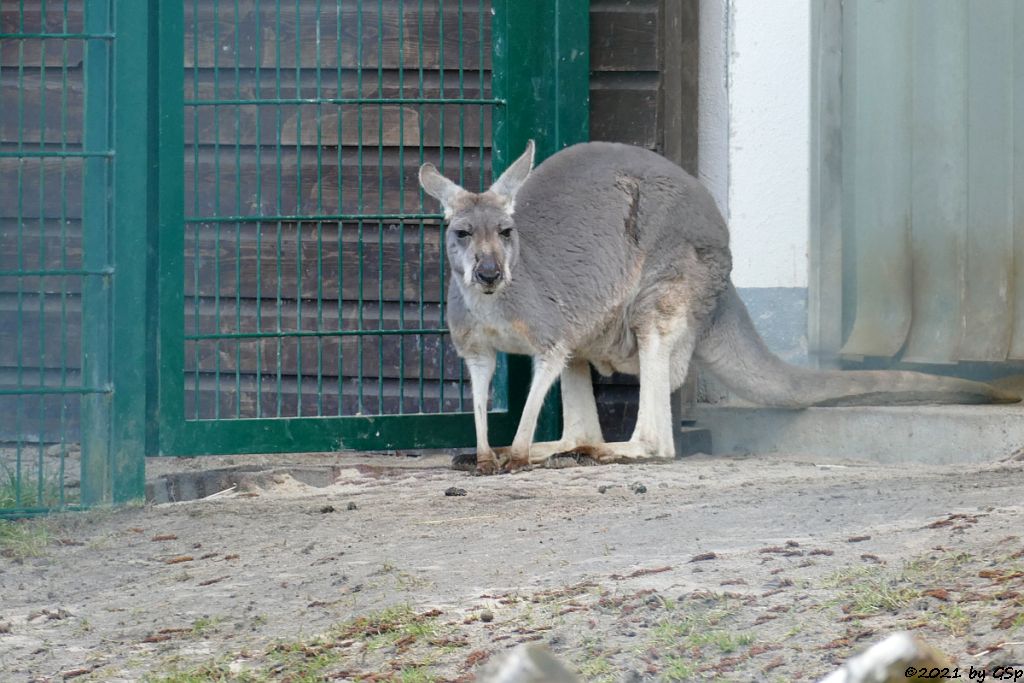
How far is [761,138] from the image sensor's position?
645 cm

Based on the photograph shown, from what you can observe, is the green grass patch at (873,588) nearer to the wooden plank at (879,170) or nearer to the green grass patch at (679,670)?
the green grass patch at (679,670)

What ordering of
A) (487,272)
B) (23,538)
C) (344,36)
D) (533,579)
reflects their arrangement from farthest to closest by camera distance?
1. (344,36)
2. (487,272)
3. (23,538)
4. (533,579)

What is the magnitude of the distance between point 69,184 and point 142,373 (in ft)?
7.08

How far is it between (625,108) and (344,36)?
4.39 feet

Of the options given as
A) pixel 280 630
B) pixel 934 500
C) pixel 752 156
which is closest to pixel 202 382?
pixel 752 156

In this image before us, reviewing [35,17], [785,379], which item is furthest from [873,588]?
[35,17]

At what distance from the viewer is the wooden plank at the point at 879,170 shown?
248 inches

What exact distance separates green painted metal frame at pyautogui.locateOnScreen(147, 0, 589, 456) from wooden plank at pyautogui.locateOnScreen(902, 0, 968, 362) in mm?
1424

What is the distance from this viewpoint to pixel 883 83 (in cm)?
633

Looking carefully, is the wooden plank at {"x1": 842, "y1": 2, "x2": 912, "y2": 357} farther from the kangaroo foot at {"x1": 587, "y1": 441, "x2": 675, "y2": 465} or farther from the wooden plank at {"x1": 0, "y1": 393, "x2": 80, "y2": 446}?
the wooden plank at {"x1": 0, "y1": 393, "x2": 80, "y2": 446}

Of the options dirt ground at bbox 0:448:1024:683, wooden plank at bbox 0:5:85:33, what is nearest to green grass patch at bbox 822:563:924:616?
dirt ground at bbox 0:448:1024:683

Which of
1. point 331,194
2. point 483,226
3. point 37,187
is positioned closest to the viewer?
point 483,226

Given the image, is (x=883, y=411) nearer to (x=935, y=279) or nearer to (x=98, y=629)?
(x=935, y=279)

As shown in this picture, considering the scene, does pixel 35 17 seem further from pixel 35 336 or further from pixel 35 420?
pixel 35 420
